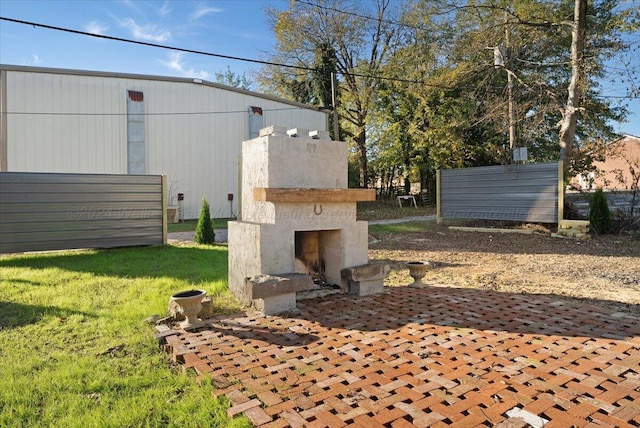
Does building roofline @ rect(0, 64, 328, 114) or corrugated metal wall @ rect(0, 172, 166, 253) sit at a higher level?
building roofline @ rect(0, 64, 328, 114)

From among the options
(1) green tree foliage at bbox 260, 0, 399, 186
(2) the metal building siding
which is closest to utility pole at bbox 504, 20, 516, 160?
(1) green tree foliage at bbox 260, 0, 399, 186

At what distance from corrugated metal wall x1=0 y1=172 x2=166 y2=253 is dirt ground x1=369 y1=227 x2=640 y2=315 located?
523 cm

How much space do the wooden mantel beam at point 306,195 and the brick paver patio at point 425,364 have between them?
1.21 meters

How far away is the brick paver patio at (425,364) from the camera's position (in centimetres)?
231

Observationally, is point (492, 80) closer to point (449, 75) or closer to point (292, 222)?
point (449, 75)

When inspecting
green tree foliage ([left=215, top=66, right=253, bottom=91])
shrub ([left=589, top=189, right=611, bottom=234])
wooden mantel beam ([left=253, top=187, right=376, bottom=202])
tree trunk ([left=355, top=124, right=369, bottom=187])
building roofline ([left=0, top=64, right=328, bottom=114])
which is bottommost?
shrub ([left=589, top=189, right=611, bottom=234])

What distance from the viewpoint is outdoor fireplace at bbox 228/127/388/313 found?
14.6ft

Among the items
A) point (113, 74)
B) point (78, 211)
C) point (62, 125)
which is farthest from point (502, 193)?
point (62, 125)

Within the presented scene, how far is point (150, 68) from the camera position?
16.3m

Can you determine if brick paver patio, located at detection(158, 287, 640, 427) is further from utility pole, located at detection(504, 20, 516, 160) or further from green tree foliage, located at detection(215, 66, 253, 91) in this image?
green tree foliage, located at detection(215, 66, 253, 91)

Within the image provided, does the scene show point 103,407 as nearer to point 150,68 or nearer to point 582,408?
point 582,408

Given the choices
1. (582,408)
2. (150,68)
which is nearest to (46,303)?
(582,408)

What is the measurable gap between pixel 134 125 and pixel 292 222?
1350cm

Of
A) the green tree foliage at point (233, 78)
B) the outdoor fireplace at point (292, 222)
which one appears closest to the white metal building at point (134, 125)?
the outdoor fireplace at point (292, 222)
